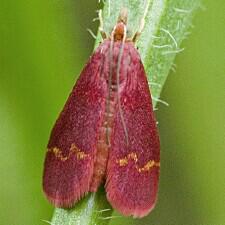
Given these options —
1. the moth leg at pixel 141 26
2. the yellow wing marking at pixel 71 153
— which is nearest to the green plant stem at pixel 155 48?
the moth leg at pixel 141 26

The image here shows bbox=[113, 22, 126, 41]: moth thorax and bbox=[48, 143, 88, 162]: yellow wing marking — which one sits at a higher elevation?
bbox=[113, 22, 126, 41]: moth thorax

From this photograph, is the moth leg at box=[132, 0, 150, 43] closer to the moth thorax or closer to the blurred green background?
the moth thorax

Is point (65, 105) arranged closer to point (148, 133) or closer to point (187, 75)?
point (148, 133)

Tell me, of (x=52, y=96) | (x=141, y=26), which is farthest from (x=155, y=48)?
(x=52, y=96)

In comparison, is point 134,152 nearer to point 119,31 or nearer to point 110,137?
point 110,137

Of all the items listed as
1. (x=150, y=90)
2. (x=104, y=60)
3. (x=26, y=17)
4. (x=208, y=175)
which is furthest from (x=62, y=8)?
(x=208, y=175)

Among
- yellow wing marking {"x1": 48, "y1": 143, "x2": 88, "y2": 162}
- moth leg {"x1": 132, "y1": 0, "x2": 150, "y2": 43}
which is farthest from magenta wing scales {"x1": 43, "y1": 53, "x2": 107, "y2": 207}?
moth leg {"x1": 132, "y1": 0, "x2": 150, "y2": 43}

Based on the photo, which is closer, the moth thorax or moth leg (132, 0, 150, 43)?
moth leg (132, 0, 150, 43)
